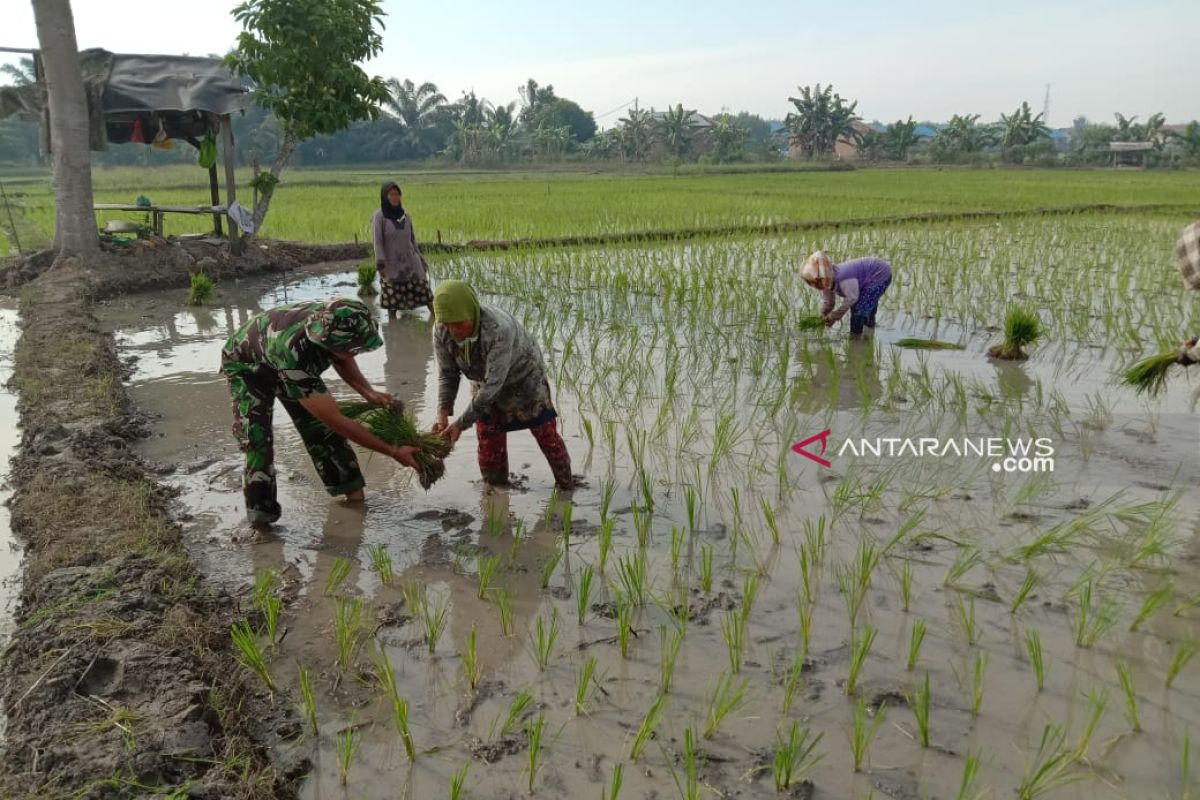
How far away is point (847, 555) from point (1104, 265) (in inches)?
281

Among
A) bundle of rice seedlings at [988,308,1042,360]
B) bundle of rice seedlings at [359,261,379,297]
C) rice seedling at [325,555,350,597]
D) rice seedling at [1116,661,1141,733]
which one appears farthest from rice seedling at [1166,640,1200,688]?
bundle of rice seedlings at [359,261,379,297]

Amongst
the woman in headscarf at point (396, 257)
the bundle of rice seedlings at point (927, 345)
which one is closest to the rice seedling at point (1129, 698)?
the bundle of rice seedlings at point (927, 345)

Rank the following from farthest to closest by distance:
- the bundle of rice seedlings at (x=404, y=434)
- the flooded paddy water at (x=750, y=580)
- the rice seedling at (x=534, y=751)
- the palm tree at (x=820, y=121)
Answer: the palm tree at (x=820, y=121) < the bundle of rice seedlings at (x=404, y=434) < the flooded paddy water at (x=750, y=580) < the rice seedling at (x=534, y=751)

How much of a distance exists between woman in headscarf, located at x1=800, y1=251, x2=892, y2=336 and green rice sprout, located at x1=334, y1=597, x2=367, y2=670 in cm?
373

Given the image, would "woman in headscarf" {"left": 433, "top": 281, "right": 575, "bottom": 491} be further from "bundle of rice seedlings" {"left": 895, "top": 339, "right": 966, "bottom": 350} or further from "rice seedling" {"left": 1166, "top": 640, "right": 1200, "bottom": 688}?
"bundle of rice seedlings" {"left": 895, "top": 339, "right": 966, "bottom": 350}

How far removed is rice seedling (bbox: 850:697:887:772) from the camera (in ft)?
6.22

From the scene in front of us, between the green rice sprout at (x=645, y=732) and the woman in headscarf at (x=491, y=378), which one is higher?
the woman in headscarf at (x=491, y=378)

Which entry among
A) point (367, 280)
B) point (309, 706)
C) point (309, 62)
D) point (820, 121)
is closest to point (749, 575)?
point (309, 706)

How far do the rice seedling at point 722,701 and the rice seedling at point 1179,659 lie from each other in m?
1.08

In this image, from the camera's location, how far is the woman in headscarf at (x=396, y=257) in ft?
19.4

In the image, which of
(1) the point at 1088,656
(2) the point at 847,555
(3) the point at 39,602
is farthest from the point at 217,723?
(1) the point at 1088,656

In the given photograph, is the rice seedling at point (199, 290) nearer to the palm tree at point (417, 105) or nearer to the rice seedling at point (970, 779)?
the rice seedling at point (970, 779)

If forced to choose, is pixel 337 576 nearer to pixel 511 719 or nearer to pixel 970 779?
pixel 511 719

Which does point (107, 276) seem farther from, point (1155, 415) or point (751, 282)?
point (1155, 415)
